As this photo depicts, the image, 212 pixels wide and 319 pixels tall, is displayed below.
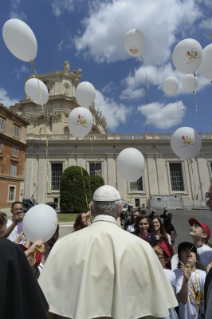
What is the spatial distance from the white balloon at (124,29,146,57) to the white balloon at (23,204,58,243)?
6.24 meters

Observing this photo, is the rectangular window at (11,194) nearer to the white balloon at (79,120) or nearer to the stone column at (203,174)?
the white balloon at (79,120)

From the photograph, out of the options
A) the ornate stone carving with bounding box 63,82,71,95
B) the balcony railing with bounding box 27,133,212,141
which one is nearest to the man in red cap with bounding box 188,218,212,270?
the balcony railing with bounding box 27,133,212,141

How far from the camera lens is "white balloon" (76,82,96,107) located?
6738 millimetres

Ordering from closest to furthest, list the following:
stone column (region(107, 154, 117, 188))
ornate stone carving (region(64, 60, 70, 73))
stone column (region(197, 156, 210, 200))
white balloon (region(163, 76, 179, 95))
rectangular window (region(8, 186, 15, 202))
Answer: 1. white balloon (region(163, 76, 179, 95))
2. rectangular window (region(8, 186, 15, 202))
3. stone column (region(197, 156, 210, 200))
4. stone column (region(107, 154, 117, 188))
5. ornate stone carving (region(64, 60, 70, 73))

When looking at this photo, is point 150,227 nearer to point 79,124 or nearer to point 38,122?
point 79,124

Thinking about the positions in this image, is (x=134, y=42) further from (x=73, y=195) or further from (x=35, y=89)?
(x=73, y=195)

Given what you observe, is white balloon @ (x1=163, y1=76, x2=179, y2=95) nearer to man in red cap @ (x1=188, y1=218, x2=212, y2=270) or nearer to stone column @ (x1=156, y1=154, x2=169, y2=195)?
man in red cap @ (x1=188, y1=218, x2=212, y2=270)

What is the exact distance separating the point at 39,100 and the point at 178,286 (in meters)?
5.95

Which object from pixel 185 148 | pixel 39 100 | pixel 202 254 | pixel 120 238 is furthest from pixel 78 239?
pixel 39 100

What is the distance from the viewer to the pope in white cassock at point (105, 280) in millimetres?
1362

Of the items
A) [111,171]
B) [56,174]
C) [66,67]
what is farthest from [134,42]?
[66,67]

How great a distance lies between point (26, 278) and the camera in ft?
3.24

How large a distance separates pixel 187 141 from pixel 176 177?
84.9 feet

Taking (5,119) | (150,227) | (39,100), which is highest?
(5,119)
